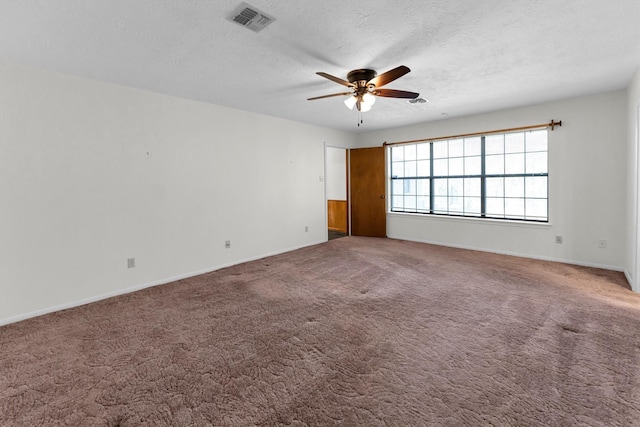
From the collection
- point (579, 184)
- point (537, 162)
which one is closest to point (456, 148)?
point (537, 162)

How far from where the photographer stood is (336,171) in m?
7.71

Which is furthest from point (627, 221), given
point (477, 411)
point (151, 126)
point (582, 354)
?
point (151, 126)

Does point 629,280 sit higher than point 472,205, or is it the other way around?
point 472,205

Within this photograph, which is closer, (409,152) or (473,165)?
(473,165)

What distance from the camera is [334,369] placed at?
202 centimetres

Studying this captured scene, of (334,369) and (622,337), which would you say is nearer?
(334,369)

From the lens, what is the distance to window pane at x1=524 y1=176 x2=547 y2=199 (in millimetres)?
4672

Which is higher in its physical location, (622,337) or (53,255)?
(53,255)

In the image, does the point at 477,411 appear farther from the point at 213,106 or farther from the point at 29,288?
the point at 213,106

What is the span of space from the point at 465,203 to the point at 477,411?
15.0 ft

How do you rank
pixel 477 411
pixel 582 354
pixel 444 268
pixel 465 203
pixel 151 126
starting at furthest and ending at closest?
pixel 465 203
pixel 444 268
pixel 151 126
pixel 582 354
pixel 477 411

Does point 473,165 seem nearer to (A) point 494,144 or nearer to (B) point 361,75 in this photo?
(A) point 494,144

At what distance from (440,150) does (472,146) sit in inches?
23.9

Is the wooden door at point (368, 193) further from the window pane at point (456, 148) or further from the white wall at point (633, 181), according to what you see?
the white wall at point (633, 181)
